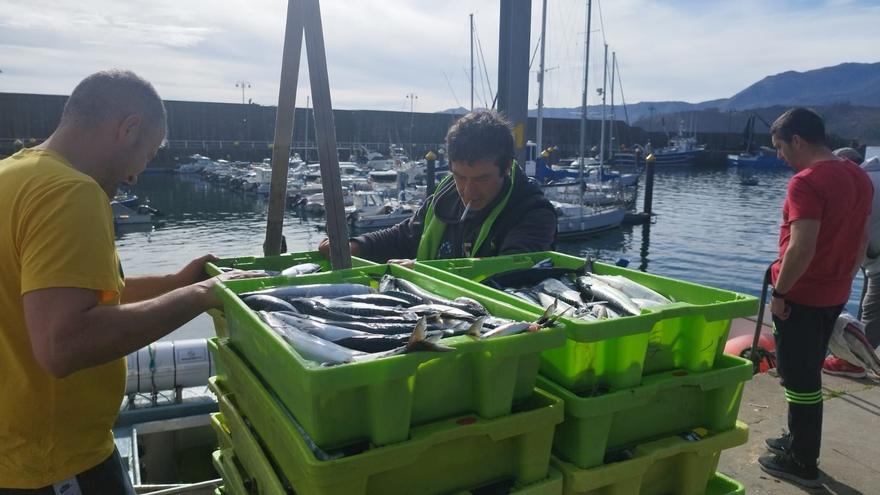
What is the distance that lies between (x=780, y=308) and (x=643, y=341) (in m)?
2.67

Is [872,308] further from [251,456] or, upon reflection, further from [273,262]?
[251,456]

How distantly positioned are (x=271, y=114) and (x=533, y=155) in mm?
44632

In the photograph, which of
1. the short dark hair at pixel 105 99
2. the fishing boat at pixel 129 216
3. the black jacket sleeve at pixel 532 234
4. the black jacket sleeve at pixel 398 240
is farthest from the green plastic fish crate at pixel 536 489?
the fishing boat at pixel 129 216

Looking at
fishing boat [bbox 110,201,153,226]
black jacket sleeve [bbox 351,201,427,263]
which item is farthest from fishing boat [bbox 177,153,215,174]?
black jacket sleeve [bbox 351,201,427,263]

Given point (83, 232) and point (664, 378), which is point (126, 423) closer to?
point (83, 232)

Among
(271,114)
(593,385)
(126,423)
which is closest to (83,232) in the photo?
(593,385)

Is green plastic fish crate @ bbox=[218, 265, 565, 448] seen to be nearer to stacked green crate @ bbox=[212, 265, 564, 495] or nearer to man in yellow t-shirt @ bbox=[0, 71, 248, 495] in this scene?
stacked green crate @ bbox=[212, 265, 564, 495]

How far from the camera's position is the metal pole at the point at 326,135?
2719 mm

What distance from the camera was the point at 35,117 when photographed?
5762cm

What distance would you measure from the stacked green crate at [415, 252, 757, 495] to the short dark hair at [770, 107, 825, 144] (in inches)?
97.7

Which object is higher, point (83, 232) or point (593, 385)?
point (83, 232)

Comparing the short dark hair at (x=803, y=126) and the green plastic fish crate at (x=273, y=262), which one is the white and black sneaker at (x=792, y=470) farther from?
the green plastic fish crate at (x=273, y=262)

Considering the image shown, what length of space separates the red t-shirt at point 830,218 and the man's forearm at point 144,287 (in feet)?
12.4

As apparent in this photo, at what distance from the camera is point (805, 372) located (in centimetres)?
380
